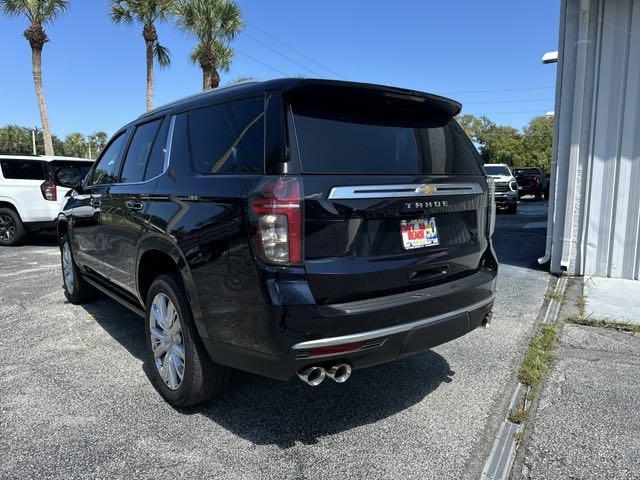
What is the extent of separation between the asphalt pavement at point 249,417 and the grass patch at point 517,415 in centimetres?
6

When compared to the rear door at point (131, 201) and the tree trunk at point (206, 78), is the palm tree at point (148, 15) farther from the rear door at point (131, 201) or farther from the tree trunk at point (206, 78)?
the rear door at point (131, 201)

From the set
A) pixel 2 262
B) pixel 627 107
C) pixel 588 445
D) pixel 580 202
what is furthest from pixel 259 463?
pixel 2 262

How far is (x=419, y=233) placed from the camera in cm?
279

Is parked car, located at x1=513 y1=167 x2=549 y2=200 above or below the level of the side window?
below

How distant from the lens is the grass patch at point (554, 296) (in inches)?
221

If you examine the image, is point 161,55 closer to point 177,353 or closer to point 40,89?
point 40,89

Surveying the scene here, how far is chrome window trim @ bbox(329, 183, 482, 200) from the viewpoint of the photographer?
2.49 meters

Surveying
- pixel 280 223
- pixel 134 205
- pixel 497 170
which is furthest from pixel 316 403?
pixel 497 170

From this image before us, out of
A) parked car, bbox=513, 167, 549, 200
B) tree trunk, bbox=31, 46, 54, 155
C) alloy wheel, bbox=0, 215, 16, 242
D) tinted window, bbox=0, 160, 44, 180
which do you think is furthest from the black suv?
parked car, bbox=513, 167, 549, 200

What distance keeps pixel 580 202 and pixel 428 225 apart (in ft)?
14.9

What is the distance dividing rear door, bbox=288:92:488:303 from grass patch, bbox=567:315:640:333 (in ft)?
7.53

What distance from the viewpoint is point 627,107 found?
6105 mm

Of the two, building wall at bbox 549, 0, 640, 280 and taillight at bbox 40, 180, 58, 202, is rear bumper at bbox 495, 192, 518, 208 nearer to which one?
building wall at bbox 549, 0, 640, 280

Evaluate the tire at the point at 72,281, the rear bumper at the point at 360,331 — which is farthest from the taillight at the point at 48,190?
the rear bumper at the point at 360,331
